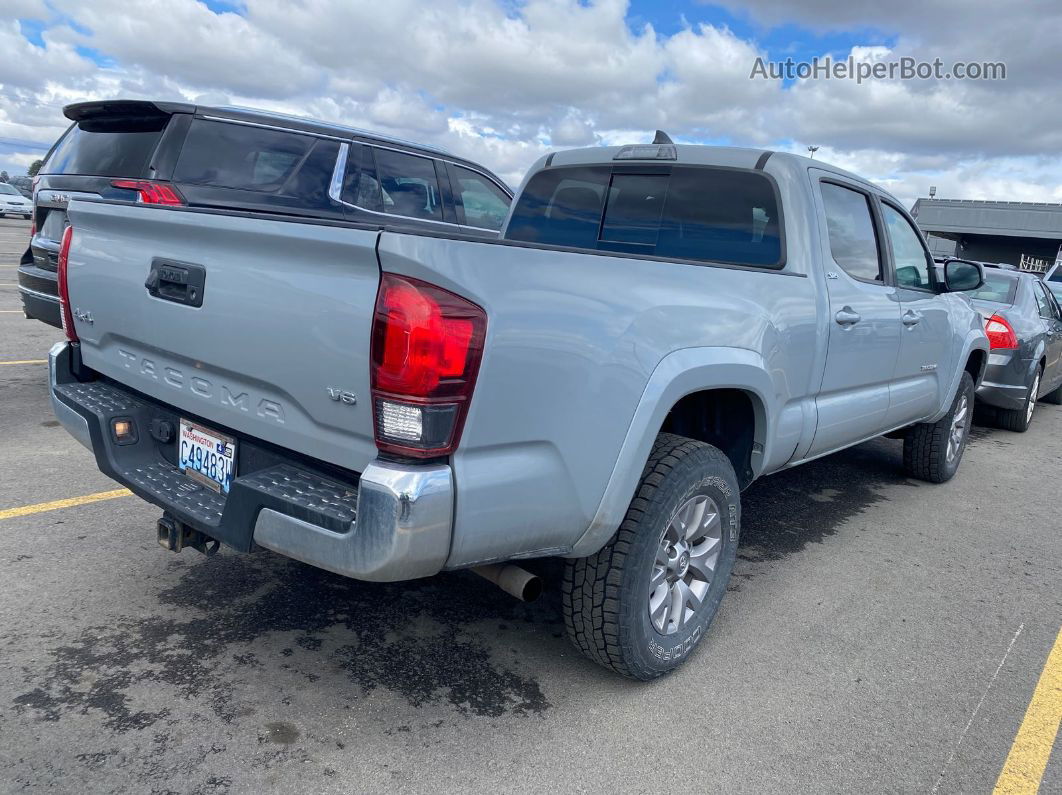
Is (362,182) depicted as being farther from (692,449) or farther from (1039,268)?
Result: (1039,268)

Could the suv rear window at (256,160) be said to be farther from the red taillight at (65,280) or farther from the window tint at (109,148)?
the red taillight at (65,280)

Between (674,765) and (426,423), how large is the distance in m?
1.31

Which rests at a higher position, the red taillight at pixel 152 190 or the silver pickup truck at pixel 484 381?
the red taillight at pixel 152 190

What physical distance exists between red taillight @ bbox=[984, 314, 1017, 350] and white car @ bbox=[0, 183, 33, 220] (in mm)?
31296

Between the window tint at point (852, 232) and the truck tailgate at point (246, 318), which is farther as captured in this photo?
the window tint at point (852, 232)

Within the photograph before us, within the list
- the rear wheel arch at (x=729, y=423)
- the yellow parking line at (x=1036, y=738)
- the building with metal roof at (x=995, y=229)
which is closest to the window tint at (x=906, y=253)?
the rear wheel arch at (x=729, y=423)

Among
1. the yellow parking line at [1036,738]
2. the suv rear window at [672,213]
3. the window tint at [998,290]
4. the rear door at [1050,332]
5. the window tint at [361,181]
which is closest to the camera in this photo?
the yellow parking line at [1036,738]

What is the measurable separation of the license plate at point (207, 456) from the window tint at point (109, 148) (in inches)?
140

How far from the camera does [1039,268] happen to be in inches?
1740

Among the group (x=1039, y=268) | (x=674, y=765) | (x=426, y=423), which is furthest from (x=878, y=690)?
(x=1039, y=268)

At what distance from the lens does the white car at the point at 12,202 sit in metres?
29.3

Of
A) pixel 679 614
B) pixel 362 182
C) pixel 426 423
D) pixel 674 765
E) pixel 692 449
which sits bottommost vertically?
pixel 674 765

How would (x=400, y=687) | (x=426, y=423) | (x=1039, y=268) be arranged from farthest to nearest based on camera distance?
(x=1039, y=268) < (x=400, y=687) < (x=426, y=423)

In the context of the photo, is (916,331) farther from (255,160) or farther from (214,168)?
(214,168)
